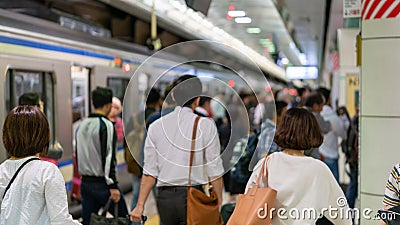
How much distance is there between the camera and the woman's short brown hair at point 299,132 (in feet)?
9.79

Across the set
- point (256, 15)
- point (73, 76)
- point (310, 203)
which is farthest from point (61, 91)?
point (310, 203)

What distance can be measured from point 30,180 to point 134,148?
3.62m

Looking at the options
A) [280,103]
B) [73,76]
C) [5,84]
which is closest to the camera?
[5,84]

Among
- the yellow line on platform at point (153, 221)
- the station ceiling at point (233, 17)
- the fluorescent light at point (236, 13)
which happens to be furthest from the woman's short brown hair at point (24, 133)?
the fluorescent light at point (236, 13)

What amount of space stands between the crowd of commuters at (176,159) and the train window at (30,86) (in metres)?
0.45

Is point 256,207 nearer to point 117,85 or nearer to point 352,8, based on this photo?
point 352,8

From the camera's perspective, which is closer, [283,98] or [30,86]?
[30,86]

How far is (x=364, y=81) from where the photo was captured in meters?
4.07

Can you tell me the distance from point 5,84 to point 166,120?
6.01 feet

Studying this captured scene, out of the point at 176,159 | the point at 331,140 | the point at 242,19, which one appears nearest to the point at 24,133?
the point at 176,159

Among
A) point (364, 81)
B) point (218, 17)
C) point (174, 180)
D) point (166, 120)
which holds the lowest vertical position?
point (174, 180)

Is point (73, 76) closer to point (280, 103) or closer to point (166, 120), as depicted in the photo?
point (280, 103)

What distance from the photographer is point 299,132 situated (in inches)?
118

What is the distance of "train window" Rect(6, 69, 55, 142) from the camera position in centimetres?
507
